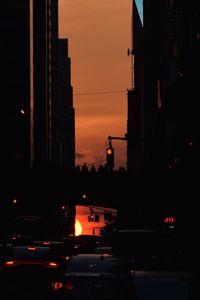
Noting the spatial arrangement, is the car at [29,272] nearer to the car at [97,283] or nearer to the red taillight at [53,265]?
the red taillight at [53,265]

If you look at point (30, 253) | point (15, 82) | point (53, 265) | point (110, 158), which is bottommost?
point (53, 265)

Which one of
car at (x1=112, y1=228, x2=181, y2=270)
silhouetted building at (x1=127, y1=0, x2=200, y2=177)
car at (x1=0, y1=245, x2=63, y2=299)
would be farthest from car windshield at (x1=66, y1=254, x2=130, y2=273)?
silhouetted building at (x1=127, y1=0, x2=200, y2=177)

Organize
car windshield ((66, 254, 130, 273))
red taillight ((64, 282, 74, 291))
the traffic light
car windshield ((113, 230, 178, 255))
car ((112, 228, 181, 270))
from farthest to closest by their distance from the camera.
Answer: the traffic light
car windshield ((113, 230, 178, 255))
car ((112, 228, 181, 270))
car windshield ((66, 254, 130, 273))
red taillight ((64, 282, 74, 291))

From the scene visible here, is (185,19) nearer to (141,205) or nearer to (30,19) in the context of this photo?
(141,205)

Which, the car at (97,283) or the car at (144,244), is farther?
the car at (144,244)

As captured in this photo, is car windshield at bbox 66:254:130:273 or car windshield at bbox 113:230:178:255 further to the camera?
car windshield at bbox 113:230:178:255

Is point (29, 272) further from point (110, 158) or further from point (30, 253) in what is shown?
point (110, 158)

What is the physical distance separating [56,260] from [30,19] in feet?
442

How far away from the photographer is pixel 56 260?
2878cm

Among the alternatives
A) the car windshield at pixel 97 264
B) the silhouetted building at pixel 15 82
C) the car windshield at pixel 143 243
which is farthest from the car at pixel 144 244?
the silhouetted building at pixel 15 82

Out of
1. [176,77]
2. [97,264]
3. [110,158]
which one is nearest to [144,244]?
[97,264]

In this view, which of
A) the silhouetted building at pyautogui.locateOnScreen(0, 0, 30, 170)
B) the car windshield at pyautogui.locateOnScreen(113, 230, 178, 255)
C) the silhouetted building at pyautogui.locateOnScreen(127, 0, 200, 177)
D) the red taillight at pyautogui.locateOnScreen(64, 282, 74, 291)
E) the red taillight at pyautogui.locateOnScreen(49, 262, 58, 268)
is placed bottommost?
the red taillight at pyautogui.locateOnScreen(64, 282, 74, 291)

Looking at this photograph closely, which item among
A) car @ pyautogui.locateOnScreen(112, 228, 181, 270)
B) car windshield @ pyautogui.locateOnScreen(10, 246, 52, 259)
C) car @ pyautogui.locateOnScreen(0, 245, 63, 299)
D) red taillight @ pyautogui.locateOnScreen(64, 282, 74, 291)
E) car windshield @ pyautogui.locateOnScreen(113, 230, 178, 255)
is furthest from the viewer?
car windshield @ pyautogui.locateOnScreen(113, 230, 178, 255)

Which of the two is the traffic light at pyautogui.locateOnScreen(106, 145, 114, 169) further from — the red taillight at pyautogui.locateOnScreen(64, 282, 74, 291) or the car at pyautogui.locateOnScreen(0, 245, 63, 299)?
the red taillight at pyautogui.locateOnScreen(64, 282, 74, 291)
